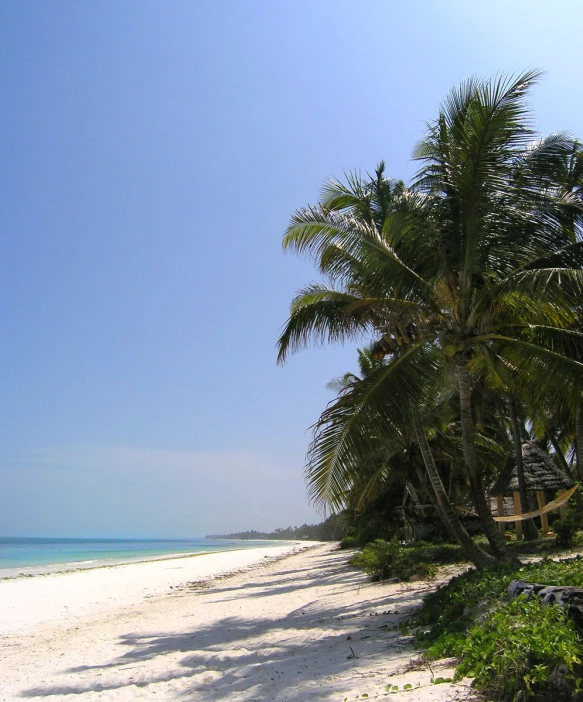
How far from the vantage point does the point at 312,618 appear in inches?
351

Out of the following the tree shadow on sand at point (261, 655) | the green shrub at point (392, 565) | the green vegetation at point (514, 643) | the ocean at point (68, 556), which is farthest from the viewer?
the ocean at point (68, 556)

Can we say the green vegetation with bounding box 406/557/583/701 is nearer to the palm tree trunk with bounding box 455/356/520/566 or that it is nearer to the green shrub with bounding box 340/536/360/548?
the palm tree trunk with bounding box 455/356/520/566

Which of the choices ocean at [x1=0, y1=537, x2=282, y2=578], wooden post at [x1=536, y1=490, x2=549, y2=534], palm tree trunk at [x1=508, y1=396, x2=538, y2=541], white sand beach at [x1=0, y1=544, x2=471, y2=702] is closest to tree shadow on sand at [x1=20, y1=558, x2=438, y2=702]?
white sand beach at [x1=0, y1=544, x2=471, y2=702]

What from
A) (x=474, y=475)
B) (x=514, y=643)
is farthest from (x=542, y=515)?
(x=514, y=643)

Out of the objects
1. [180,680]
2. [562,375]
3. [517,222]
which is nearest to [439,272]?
[517,222]

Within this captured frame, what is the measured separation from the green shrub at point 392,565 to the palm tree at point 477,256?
125 inches

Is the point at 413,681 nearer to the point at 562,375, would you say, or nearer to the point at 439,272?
the point at 562,375

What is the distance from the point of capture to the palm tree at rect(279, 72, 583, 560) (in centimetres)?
769

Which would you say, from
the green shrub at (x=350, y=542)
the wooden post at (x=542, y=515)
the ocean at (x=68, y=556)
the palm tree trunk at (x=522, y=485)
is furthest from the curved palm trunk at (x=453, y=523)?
the ocean at (x=68, y=556)

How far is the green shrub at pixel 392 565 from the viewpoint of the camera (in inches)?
451

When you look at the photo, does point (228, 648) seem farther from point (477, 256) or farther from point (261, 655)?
point (477, 256)

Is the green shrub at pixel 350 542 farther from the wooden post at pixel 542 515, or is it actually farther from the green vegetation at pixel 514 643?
the green vegetation at pixel 514 643

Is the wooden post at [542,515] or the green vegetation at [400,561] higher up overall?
the wooden post at [542,515]

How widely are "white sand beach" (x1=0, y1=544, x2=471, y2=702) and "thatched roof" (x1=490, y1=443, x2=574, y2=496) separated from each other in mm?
5683
